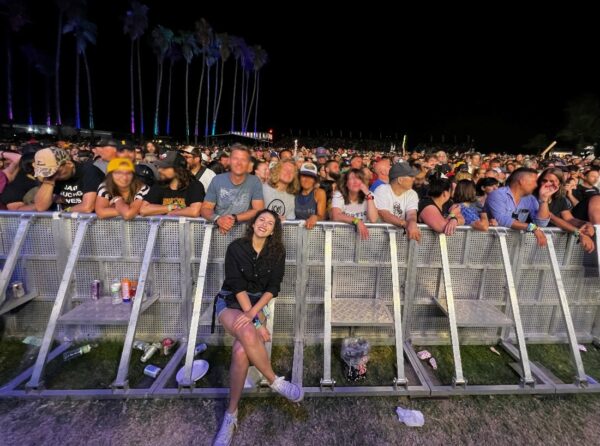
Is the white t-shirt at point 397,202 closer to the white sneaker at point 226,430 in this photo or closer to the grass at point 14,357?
the white sneaker at point 226,430

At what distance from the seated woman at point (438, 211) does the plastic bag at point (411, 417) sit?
1.80 metres

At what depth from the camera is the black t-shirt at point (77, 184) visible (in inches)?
148

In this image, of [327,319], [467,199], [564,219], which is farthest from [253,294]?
[564,219]

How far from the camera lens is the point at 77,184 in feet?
13.3

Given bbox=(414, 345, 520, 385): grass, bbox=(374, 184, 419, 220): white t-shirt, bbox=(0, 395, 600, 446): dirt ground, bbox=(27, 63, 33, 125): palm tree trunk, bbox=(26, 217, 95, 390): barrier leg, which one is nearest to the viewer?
bbox=(0, 395, 600, 446): dirt ground

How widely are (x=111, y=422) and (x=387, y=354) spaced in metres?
2.91

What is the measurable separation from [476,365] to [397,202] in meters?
2.09

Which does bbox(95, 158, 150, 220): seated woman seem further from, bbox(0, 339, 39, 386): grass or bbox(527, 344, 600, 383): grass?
bbox(527, 344, 600, 383): grass

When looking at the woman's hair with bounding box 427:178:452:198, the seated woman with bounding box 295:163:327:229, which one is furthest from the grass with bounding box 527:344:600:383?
the seated woman with bounding box 295:163:327:229

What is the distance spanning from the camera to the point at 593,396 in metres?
3.23

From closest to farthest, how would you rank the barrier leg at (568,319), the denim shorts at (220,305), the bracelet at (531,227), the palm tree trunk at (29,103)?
the denim shorts at (220,305)
the barrier leg at (568,319)
the bracelet at (531,227)
the palm tree trunk at (29,103)

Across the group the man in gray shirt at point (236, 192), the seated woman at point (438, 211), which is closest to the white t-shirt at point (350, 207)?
the seated woman at point (438, 211)

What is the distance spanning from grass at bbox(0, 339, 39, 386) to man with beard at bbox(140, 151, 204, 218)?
7.01 feet

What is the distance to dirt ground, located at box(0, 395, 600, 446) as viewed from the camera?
266 centimetres
